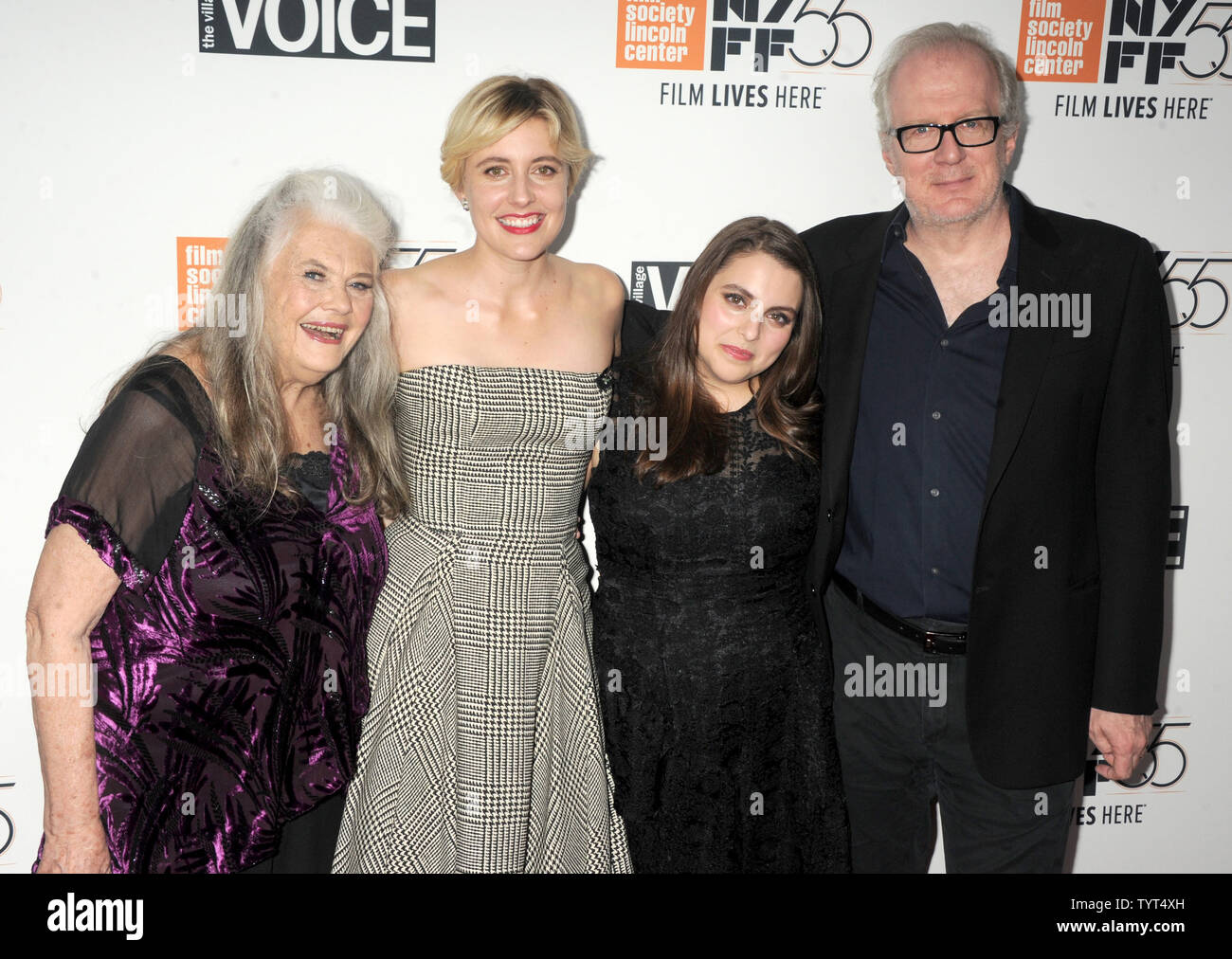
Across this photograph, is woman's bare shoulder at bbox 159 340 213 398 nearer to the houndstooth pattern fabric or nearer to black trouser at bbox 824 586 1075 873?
the houndstooth pattern fabric

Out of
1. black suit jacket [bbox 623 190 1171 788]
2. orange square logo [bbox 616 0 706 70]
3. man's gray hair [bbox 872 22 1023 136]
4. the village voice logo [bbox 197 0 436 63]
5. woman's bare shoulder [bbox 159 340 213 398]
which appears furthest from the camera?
orange square logo [bbox 616 0 706 70]

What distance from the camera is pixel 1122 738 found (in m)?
1.93

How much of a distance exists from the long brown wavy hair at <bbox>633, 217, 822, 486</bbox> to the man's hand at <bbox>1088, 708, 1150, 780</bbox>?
78 cm

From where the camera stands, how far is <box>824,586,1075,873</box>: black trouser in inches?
77.6

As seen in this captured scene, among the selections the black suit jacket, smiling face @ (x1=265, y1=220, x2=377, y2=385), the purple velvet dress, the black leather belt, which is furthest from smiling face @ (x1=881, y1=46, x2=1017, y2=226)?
the purple velvet dress

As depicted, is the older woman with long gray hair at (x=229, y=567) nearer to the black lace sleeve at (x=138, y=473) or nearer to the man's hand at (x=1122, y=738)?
the black lace sleeve at (x=138, y=473)

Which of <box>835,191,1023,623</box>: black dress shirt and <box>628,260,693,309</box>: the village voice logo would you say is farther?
<box>628,260,693,309</box>: the village voice logo

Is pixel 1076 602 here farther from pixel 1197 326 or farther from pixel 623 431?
pixel 1197 326

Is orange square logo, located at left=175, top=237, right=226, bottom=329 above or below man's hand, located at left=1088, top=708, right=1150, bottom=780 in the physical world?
above

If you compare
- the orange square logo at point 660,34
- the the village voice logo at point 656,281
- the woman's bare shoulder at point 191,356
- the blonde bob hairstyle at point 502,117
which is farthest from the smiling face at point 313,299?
the orange square logo at point 660,34

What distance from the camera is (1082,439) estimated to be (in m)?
1.85

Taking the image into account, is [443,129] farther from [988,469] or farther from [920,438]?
[988,469]

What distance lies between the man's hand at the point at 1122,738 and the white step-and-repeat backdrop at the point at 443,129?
108 centimetres
